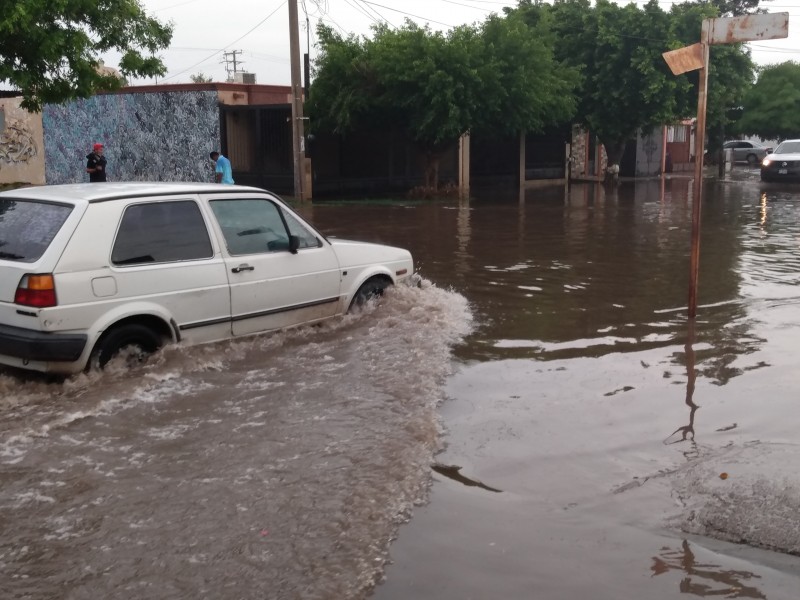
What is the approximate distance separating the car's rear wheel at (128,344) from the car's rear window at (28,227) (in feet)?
2.46

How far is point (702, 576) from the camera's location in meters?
4.00

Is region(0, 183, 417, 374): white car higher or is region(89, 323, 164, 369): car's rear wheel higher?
region(0, 183, 417, 374): white car

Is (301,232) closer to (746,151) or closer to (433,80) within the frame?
(433,80)

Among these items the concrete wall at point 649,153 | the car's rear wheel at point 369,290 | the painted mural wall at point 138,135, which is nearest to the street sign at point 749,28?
the car's rear wheel at point 369,290

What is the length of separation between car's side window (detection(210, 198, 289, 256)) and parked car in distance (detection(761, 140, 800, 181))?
28.2 m

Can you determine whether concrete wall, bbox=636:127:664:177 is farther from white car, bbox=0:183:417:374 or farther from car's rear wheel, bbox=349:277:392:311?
white car, bbox=0:183:417:374

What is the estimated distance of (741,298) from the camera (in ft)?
34.5

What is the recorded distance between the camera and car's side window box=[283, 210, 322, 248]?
27.0ft

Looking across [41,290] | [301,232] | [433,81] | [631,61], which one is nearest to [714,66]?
[631,61]

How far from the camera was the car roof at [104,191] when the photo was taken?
677 cm

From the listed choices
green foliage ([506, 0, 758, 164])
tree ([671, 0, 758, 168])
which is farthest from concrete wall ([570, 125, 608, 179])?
tree ([671, 0, 758, 168])

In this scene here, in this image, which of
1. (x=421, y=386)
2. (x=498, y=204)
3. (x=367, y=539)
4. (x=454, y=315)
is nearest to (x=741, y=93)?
(x=498, y=204)

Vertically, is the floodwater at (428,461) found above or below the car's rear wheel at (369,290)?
below

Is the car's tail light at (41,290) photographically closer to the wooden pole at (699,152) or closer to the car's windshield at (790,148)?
the wooden pole at (699,152)
